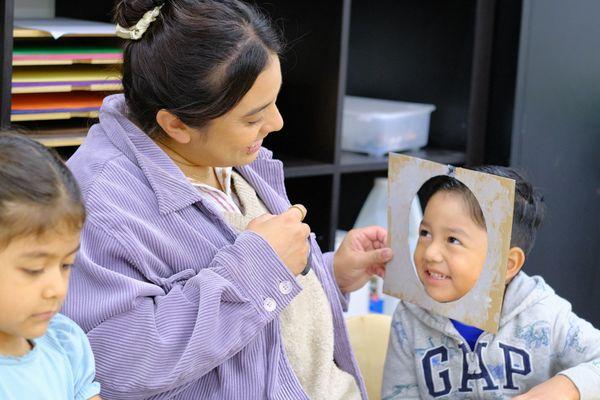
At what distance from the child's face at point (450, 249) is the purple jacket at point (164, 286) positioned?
11.9 inches

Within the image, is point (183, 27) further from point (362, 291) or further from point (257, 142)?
→ point (362, 291)

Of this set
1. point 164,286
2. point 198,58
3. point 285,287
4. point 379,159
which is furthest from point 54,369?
point 379,159

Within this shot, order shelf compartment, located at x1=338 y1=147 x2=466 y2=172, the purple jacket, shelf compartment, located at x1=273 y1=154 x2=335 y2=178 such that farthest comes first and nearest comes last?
shelf compartment, located at x1=338 y1=147 x2=466 y2=172 < shelf compartment, located at x1=273 y1=154 x2=335 y2=178 < the purple jacket

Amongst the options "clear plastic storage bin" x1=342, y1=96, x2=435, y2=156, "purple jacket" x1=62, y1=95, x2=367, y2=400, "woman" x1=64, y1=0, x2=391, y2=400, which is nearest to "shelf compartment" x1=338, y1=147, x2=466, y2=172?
"clear plastic storage bin" x1=342, y1=96, x2=435, y2=156

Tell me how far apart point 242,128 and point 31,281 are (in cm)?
50

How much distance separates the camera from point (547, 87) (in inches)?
101

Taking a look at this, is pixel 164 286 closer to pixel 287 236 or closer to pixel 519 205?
pixel 287 236

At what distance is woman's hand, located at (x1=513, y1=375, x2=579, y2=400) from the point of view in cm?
165

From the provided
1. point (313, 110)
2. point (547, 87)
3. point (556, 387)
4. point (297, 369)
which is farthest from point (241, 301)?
point (547, 87)

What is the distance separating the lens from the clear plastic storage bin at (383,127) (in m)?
2.53

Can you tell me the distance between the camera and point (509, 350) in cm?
177

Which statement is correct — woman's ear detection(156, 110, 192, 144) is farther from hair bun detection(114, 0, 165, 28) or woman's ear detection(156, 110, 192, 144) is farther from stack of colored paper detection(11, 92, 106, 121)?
stack of colored paper detection(11, 92, 106, 121)

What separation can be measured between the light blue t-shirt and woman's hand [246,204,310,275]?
333 mm

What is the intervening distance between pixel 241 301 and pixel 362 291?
1110mm
